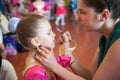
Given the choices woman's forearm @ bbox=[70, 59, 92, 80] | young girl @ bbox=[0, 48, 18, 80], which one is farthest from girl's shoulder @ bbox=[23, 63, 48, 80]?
young girl @ bbox=[0, 48, 18, 80]

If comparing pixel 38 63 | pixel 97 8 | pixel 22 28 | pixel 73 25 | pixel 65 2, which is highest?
pixel 97 8

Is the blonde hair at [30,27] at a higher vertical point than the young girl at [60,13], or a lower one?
higher

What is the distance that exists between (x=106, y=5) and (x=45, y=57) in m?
Result: 0.35

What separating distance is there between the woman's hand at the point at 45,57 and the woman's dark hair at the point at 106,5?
282 mm

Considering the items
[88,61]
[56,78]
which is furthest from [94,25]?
[88,61]

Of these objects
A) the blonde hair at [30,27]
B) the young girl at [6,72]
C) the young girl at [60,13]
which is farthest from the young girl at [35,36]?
the young girl at [60,13]

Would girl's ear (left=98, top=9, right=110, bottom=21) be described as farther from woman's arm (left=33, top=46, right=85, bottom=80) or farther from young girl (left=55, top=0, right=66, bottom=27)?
young girl (left=55, top=0, right=66, bottom=27)

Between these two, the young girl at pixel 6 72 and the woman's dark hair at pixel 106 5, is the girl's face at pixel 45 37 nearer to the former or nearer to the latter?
the woman's dark hair at pixel 106 5

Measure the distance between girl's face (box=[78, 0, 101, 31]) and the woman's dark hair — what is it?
2 centimetres

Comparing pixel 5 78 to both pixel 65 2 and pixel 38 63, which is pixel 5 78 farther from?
pixel 65 2

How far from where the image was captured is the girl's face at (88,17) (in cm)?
103

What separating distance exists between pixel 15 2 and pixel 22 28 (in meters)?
2.13

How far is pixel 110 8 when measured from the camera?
992 mm

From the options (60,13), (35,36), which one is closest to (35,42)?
(35,36)
